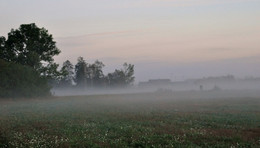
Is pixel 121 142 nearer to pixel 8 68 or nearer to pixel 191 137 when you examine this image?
pixel 191 137

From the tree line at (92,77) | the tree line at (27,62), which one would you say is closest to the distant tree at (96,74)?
the tree line at (92,77)

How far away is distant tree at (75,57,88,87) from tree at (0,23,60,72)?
205 ft

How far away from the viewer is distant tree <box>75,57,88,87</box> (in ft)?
431

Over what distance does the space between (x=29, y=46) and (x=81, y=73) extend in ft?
225

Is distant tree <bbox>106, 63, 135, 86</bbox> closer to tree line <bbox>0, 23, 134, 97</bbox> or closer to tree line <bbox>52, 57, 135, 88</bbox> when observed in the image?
tree line <bbox>52, 57, 135, 88</bbox>

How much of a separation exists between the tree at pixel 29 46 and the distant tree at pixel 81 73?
62.5m

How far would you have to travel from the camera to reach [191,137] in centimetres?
1479

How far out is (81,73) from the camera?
134 metres

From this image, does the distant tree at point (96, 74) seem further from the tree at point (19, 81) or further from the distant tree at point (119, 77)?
the tree at point (19, 81)

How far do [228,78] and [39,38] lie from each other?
158m

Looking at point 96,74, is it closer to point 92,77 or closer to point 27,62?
point 92,77

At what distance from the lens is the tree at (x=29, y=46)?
64.8m

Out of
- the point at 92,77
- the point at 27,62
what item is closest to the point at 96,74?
the point at 92,77

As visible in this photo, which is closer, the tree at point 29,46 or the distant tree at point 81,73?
the tree at point 29,46
